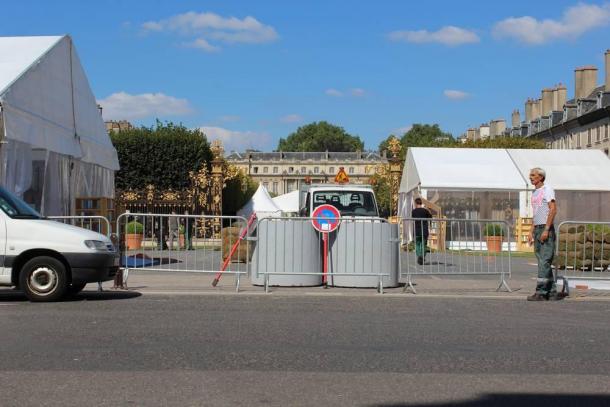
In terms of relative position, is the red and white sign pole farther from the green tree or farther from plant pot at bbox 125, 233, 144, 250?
the green tree

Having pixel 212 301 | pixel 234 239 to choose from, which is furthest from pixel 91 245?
pixel 234 239

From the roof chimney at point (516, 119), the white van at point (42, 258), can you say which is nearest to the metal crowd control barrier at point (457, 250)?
the white van at point (42, 258)

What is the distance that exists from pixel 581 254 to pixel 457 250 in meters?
2.51

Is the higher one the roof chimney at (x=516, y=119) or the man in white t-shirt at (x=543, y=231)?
the roof chimney at (x=516, y=119)

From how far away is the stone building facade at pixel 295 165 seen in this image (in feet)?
511

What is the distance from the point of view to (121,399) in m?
5.35

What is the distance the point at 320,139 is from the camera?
166375mm

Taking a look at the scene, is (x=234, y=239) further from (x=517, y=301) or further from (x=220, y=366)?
(x=220, y=366)

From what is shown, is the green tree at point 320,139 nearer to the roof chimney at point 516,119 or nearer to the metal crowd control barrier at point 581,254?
the roof chimney at point 516,119

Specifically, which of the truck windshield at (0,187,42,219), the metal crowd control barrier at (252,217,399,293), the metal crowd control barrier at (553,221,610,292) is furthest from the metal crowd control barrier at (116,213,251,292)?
the metal crowd control barrier at (553,221,610,292)

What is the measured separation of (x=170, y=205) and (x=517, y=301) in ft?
82.0

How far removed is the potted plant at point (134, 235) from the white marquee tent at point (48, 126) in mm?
2684

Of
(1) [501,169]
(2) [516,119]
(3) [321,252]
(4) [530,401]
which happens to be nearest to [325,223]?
(3) [321,252]

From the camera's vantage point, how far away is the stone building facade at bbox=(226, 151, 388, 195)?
156 m
